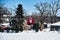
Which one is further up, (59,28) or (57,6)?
(57,6)

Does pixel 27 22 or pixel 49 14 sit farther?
pixel 49 14

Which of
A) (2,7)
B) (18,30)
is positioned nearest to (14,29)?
(18,30)

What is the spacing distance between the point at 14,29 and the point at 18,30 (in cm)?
91

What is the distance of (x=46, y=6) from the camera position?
65.2 m

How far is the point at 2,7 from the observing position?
51469 millimetres

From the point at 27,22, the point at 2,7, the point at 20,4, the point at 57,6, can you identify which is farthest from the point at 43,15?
the point at 27,22

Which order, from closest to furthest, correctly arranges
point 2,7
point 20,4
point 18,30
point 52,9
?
point 18,30, point 2,7, point 20,4, point 52,9

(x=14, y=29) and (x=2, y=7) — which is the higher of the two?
(x=2, y=7)

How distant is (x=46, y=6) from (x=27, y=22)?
2722 cm

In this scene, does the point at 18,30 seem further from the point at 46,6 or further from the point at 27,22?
the point at 46,6

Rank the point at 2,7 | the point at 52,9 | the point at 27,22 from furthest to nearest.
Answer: the point at 52,9 → the point at 2,7 → the point at 27,22

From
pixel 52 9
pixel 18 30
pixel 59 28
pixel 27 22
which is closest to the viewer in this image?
pixel 18 30

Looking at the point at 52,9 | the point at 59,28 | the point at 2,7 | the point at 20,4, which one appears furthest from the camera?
the point at 52,9

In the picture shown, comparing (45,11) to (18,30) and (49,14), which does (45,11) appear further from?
(18,30)
